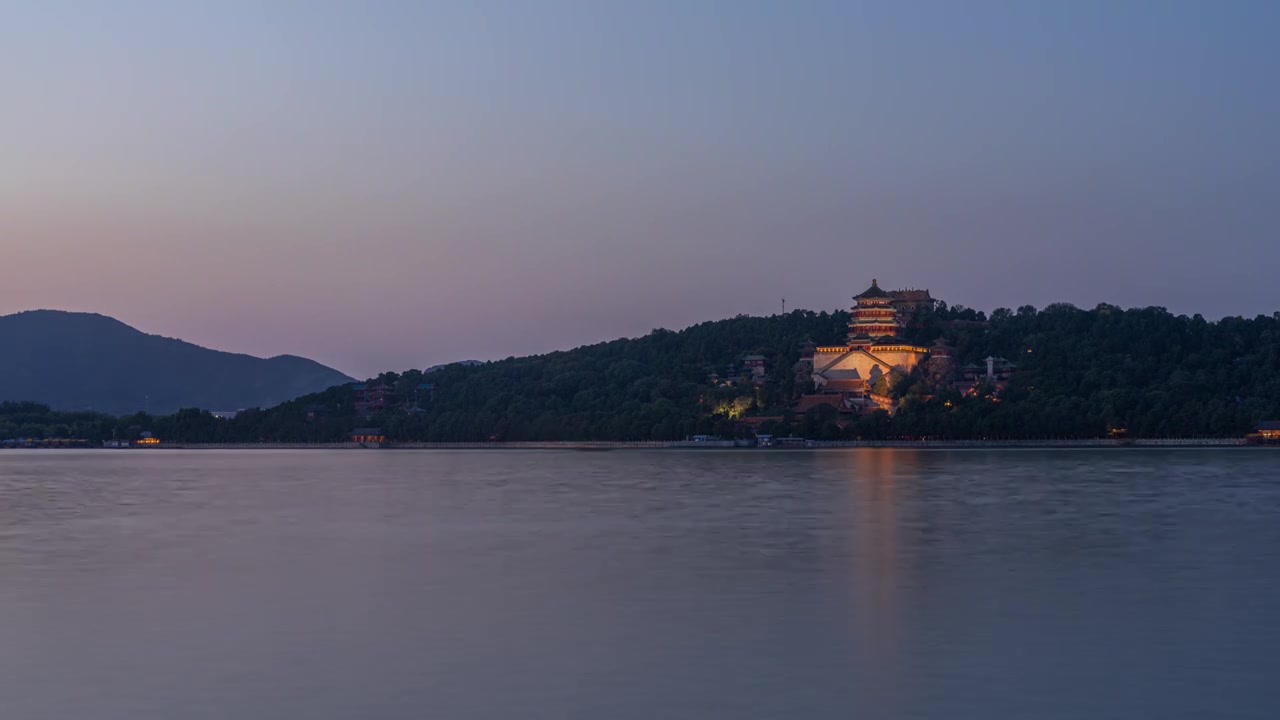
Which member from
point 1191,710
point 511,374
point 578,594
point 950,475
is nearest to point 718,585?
point 578,594

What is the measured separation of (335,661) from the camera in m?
16.3

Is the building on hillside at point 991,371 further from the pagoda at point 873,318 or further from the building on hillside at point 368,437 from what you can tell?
the building on hillside at point 368,437

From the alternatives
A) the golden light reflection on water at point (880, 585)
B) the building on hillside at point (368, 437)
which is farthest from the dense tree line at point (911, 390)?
the golden light reflection on water at point (880, 585)

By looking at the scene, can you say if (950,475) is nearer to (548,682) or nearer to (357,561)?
(357,561)

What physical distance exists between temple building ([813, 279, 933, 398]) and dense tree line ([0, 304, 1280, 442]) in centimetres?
269

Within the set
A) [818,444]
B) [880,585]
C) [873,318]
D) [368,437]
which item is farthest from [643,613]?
[368,437]

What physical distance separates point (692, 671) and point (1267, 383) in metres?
148

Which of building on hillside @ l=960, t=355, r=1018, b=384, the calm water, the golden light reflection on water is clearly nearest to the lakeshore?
building on hillside @ l=960, t=355, r=1018, b=384

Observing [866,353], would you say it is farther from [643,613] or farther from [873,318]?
[643,613]

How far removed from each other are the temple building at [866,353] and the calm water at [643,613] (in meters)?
114

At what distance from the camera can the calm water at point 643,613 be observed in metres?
14.4

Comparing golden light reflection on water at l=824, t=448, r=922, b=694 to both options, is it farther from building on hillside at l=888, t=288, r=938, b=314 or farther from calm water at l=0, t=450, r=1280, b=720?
building on hillside at l=888, t=288, r=938, b=314

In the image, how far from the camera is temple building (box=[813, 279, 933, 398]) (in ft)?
515

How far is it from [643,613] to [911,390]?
133695 mm
